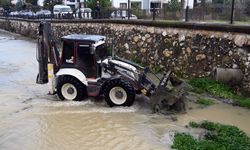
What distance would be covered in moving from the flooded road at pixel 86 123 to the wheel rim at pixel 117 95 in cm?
30

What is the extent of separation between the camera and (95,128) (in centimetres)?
1152

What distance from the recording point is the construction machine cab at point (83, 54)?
13445 mm

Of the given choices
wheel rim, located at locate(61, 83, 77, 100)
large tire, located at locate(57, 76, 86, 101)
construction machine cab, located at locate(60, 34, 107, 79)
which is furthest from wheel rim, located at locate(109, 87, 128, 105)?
wheel rim, located at locate(61, 83, 77, 100)

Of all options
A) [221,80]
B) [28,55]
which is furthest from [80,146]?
[28,55]

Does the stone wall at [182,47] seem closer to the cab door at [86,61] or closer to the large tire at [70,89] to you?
the cab door at [86,61]

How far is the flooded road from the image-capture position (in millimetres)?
10445

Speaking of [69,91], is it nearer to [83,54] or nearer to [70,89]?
[70,89]

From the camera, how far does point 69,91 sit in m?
13.8

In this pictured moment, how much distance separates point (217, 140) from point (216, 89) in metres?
4.70

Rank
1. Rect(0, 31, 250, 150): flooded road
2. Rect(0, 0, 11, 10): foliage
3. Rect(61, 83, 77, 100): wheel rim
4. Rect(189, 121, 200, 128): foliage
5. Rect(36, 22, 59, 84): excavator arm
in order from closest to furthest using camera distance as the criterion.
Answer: Rect(0, 31, 250, 150): flooded road → Rect(189, 121, 200, 128): foliage → Rect(61, 83, 77, 100): wheel rim → Rect(36, 22, 59, 84): excavator arm → Rect(0, 0, 11, 10): foliage

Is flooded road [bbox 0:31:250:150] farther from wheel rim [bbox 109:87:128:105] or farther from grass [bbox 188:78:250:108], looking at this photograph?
grass [bbox 188:78:250:108]

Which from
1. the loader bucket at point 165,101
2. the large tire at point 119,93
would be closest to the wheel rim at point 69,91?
the large tire at point 119,93

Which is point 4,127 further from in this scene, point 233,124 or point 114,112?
point 233,124

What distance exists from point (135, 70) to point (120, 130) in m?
2.71
